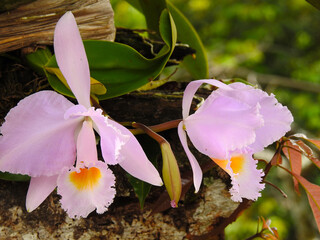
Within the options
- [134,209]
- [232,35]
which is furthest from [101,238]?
[232,35]

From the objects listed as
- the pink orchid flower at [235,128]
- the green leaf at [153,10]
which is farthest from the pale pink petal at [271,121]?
the green leaf at [153,10]

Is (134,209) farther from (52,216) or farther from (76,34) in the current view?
(76,34)

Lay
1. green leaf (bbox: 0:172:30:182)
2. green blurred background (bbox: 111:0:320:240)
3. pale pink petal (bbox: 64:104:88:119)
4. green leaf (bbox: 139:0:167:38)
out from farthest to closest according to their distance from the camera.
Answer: green blurred background (bbox: 111:0:320:240), green leaf (bbox: 139:0:167:38), green leaf (bbox: 0:172:30:182), pale pink petal (bbox: 64:104:88:119)

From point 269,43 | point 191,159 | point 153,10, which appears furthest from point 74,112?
point 269,43

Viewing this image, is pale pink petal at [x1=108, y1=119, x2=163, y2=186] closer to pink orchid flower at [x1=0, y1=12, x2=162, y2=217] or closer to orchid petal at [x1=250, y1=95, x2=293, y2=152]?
pink orchid flower at [x1=0, y1=12, x2=162, y2=217]

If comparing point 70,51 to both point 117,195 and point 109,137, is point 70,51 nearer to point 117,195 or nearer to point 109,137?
point 109,137

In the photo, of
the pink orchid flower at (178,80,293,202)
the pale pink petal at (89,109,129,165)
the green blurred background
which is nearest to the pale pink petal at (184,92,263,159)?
the pink orchid flower at (178,80,293,202)
